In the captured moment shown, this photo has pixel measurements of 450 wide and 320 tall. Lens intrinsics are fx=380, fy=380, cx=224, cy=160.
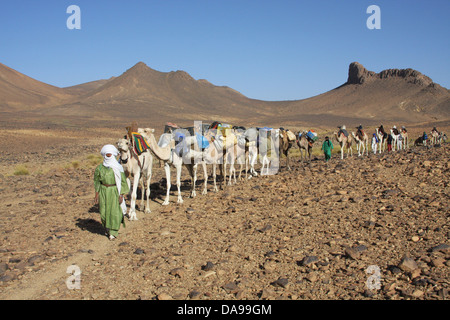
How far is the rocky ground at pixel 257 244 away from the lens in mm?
5355

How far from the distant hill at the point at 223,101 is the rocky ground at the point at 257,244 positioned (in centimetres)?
8445

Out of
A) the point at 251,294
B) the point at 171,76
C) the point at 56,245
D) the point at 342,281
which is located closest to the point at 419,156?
the point at 342,281

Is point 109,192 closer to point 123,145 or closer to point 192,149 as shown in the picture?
point 123,145

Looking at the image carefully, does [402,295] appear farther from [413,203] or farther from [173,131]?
[173,131]

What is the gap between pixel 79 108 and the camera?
341 feet

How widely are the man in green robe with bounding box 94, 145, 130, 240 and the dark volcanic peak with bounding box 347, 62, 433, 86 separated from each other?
144m

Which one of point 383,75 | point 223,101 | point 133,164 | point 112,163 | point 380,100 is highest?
point 383,75

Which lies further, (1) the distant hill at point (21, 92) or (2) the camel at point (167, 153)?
(1) the distant hill at point (21, 92)

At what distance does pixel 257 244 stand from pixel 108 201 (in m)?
3.24

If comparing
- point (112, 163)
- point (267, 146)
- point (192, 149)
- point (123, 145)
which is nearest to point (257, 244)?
point (112, 163)


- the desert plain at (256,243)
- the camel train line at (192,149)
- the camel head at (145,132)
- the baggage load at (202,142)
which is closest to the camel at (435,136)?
the camel train line at (192,149)

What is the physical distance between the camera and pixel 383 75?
148625 millimetres

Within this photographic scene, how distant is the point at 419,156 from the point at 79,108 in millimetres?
102565

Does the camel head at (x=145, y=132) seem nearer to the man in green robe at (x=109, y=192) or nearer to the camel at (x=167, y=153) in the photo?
the camel at (x=167, y=153)
